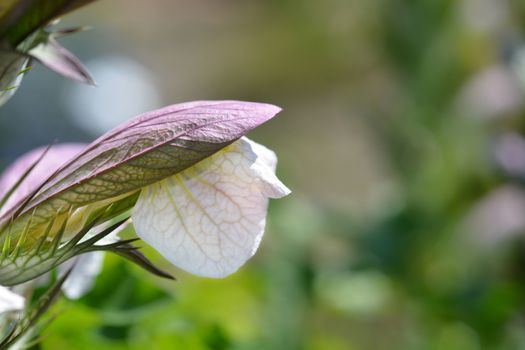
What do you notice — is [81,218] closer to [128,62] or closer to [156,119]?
[156,119]

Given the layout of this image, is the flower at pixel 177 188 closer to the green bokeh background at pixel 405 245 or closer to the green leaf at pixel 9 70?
the green leaf at pixel 9 70

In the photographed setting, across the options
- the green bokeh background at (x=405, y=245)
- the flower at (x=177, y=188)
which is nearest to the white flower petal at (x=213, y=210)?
the flower at (x=177, y=188)

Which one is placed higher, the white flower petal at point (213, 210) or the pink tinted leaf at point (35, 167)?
the white flower petal at point (213, 210)

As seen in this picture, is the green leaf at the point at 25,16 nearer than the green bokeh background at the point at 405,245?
Yes

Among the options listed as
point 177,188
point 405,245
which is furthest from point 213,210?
point 405,245

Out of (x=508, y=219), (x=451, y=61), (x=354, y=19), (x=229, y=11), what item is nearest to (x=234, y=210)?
(x=508, y=219)

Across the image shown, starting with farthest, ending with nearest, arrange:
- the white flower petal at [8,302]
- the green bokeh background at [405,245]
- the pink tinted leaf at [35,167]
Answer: the green bokeh background at [405,245] < the pink tinted leaf at [35,167] < the white flower petal at [8,302]

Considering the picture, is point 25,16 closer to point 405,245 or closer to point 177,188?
point 177,188
